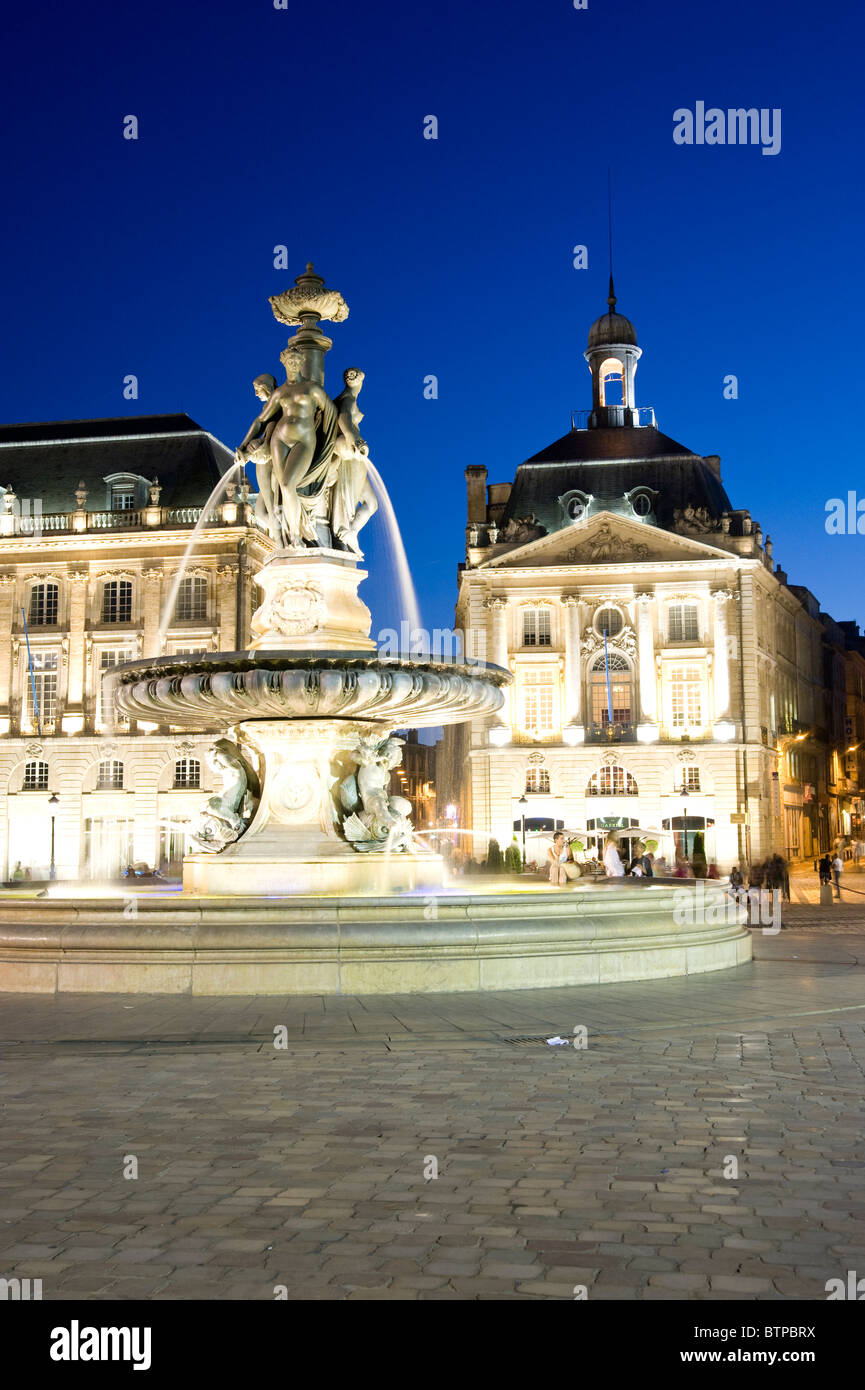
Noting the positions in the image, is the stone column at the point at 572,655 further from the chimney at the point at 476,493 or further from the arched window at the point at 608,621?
the chimney at the point at 476,493

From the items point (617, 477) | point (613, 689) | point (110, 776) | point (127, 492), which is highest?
point (617, 477)

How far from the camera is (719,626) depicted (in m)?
58.2

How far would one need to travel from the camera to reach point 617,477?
6125 centimetres

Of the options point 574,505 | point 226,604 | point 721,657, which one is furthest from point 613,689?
point 226,604

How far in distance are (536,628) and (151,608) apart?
55.9ft

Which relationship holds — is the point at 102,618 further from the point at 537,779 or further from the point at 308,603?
the point at 308,603

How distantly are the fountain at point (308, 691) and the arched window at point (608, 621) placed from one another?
42630mm

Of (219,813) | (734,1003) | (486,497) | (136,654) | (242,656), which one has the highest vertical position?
(486,497)

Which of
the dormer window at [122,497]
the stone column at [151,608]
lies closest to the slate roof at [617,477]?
the stone column at [151,608]
